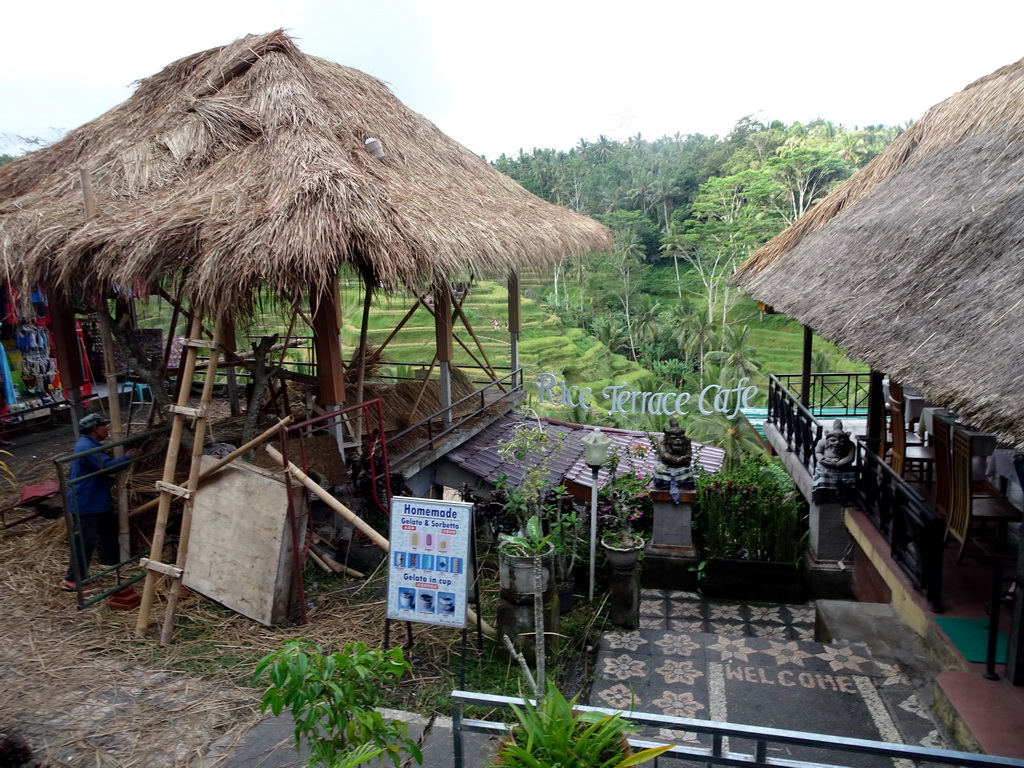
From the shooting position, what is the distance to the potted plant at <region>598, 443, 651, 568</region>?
556 cm

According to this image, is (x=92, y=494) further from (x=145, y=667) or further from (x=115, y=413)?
(x=145, y=667)

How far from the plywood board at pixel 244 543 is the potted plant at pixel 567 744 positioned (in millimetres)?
2782

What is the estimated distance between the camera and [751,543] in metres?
6.96

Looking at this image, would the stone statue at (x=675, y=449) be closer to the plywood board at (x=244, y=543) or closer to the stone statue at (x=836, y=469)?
the stone statue at (x=836, y=469)

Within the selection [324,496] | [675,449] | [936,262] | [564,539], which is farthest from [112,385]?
[936,262]

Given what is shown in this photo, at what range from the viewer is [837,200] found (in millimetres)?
8352

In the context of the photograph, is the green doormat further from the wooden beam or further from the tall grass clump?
the wooden beam

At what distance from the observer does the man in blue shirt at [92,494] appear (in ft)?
17.8

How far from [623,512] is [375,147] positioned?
4.26m

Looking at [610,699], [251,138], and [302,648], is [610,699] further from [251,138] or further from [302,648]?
[251,138]

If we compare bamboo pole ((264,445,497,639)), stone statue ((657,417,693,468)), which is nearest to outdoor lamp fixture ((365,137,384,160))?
bamboo pole ((264,445,497,639))

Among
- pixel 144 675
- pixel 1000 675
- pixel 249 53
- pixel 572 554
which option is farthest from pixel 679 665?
pixel 249 53

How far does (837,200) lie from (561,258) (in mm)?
3322

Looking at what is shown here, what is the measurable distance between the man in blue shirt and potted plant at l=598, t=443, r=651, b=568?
3.89 meters
